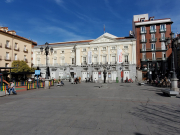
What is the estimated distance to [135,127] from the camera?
179 inches

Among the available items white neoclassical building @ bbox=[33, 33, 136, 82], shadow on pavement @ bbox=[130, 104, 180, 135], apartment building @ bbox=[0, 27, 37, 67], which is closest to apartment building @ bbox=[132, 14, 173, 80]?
white neoclassical building @ bbox=[33, 33, 136, 82]

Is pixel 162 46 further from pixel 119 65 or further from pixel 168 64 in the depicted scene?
pixel 119 65

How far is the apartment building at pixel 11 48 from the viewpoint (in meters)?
32.2

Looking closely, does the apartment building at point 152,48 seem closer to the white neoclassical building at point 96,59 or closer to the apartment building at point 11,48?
the white neoclassical building at point 96,59

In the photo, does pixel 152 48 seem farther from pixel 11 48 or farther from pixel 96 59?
pixel 11 48

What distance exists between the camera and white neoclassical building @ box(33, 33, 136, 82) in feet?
120

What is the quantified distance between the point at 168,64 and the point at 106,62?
16.6 meters

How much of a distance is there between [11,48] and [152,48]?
1461 inches

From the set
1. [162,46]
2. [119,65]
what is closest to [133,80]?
[119,65]

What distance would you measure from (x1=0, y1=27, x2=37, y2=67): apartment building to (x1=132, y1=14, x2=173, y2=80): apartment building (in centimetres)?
3214

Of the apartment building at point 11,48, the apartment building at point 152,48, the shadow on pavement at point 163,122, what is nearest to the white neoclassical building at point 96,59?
the apartment building at point 152,48

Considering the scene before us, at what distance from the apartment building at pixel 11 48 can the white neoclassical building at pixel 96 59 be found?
17.0ft

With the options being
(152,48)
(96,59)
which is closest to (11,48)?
(96,59)

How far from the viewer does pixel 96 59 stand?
3966 cm
